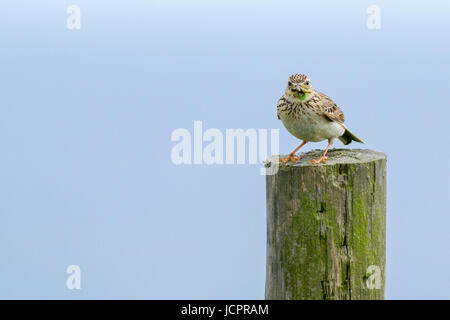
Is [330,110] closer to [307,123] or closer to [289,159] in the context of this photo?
[307,123]

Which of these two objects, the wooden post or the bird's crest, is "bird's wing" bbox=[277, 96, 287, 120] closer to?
the bird's crest

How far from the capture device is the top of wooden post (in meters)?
5.33

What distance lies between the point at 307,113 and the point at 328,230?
6.17 feet

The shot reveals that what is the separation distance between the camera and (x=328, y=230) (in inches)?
Answer: 199

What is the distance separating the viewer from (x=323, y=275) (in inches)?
200

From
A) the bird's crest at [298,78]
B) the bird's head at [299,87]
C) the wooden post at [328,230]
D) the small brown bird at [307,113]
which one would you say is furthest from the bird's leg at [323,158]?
the bird's crest at [298,78]

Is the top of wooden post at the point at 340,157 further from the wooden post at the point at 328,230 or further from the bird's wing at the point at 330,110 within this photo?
the bird's wing at the point at 330,110

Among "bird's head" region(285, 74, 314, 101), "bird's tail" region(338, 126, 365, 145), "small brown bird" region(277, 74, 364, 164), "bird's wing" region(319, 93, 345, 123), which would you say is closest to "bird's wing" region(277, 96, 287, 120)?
"small brown bird" region(277, 74, 364, 164)

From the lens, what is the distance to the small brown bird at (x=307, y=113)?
6.58 meters

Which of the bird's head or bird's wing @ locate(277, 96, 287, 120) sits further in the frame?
bird's wing @ locate(277, 96, 287, 120)

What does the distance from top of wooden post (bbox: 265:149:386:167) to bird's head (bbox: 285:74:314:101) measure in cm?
61

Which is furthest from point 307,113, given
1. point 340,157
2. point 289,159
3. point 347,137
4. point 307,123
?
point 340,157
